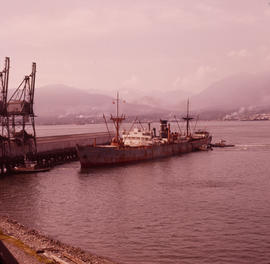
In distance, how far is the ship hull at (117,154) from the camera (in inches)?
2574

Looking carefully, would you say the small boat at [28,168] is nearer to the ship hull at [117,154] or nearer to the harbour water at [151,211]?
the harbour water at [151,211]

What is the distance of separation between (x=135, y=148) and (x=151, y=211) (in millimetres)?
40987

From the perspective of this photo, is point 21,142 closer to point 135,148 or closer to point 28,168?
point 28,168

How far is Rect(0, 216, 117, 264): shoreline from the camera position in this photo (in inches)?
755

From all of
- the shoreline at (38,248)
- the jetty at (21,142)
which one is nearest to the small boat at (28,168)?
the jetty at (21,142)

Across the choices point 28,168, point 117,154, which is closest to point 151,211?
point 28,168

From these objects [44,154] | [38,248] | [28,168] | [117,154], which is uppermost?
[44,154]

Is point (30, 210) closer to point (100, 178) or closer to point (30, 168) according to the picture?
point (100, 178)

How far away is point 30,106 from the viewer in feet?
220

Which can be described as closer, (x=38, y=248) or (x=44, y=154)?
(x=38, y=248)

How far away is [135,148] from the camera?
2972 inches

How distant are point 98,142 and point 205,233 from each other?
2850 inches

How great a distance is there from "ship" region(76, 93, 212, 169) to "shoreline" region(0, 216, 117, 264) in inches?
1467

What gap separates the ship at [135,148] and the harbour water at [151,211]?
5.28 metres
